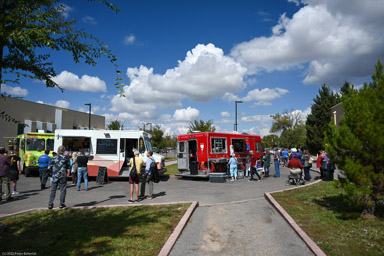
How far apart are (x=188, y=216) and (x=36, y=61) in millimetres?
Result: 4896

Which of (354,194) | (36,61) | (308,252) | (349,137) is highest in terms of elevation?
(36,61)

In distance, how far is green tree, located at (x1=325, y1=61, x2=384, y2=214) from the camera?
6141 mm

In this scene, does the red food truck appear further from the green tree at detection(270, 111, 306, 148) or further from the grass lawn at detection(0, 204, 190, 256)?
the green tree at detection(270, 111, 306, 148)

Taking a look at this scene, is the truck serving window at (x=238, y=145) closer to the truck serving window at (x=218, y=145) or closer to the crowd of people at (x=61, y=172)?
the truck serving window at (x=218, y=145)

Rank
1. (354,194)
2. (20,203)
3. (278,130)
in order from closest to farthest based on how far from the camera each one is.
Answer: (354,194) < (20,203) < (278,130)

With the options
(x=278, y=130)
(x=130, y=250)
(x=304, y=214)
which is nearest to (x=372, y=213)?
(x=304, y=214)

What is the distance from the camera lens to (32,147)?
57.1 ft

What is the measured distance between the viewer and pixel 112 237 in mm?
5348

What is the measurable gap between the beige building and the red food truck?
1857cm

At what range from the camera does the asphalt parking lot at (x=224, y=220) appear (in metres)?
5.05

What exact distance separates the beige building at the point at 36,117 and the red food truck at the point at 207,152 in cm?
1857

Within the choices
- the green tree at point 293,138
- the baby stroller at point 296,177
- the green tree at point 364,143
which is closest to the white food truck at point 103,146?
the baby stroller at point 296,177

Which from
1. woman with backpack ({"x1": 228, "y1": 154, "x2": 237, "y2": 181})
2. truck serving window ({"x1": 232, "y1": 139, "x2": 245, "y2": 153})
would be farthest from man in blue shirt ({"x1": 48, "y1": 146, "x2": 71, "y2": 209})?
truck serving window ({"x1": 232, "y1": 139, "x2": 245, "y2": 153})

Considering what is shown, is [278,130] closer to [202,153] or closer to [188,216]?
[202,153]
